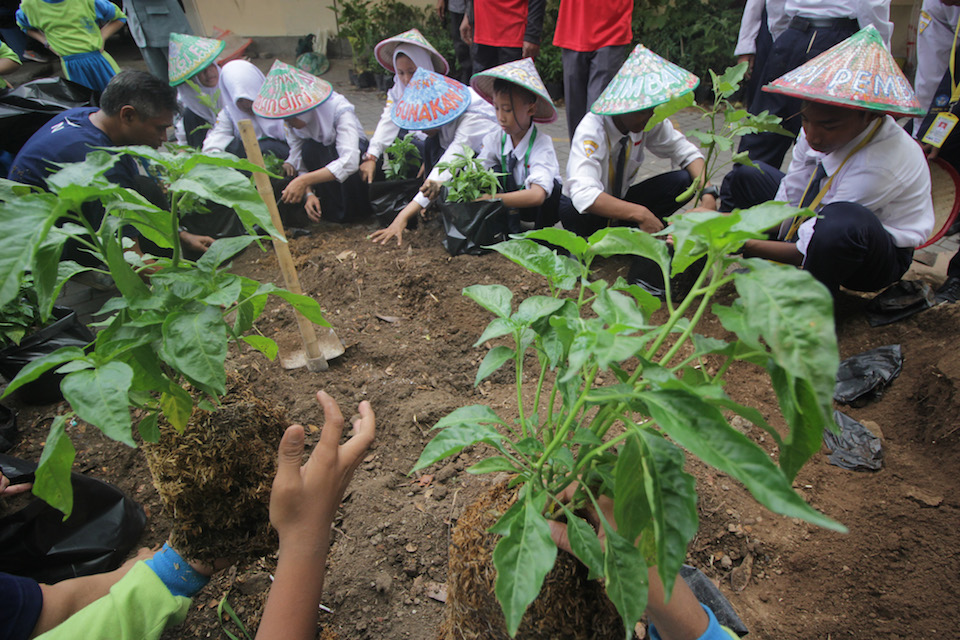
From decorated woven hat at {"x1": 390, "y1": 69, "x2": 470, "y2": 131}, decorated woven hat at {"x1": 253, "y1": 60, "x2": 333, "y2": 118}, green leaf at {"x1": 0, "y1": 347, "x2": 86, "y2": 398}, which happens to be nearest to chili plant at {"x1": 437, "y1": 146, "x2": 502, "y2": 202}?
decorated woven hat at {"x1": 390, "y1": 69, "x2": 470, "y2": 131}

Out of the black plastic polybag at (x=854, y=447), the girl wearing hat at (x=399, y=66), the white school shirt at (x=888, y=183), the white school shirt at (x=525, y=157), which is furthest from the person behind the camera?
the girl wearing hat at (x=399, y=66)

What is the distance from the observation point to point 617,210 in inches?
121

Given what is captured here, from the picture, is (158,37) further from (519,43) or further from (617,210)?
(617,210)

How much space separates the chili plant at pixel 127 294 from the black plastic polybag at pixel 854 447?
85.2 inches

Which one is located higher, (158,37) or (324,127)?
(158,37)

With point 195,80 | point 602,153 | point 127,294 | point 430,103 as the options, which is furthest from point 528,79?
point 195,80

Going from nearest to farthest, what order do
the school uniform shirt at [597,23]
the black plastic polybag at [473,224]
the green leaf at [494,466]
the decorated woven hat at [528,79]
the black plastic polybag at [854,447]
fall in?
the green leaf at [494,466]
the black plastic polybag at [854,447]
the decorated woven hat at [528,79]
the black plastic polybag at [473,224]
the school uniform shirt at [597,23]

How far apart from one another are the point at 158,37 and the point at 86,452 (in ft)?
16.7

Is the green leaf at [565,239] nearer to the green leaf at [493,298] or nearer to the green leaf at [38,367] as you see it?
the green leaf at [493,298]

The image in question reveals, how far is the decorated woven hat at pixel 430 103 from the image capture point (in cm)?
376

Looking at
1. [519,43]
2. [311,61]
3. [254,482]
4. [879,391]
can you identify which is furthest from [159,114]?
[311,61]

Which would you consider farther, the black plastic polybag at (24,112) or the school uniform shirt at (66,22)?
the school uniform shirt at (66,22)

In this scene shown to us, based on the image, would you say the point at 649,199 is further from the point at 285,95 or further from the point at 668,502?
the point at 668,502

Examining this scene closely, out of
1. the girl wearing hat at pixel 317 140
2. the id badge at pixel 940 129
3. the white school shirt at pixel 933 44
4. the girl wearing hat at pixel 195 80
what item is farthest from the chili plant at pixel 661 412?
the girl wearing hat at pixel 195 80
